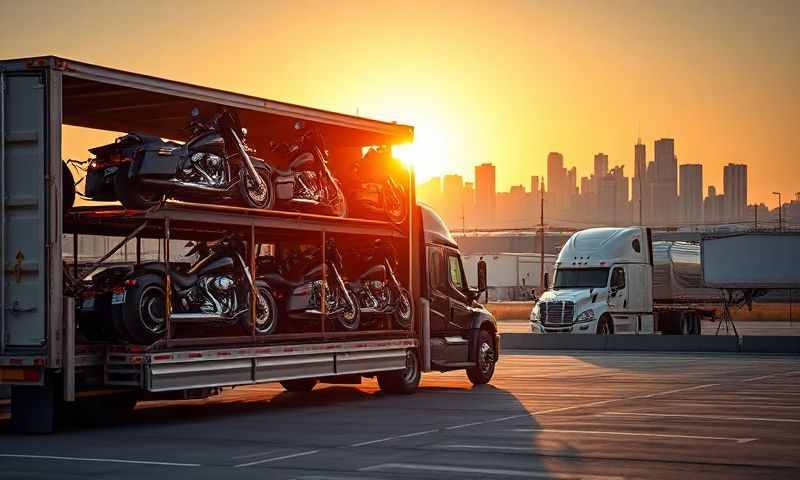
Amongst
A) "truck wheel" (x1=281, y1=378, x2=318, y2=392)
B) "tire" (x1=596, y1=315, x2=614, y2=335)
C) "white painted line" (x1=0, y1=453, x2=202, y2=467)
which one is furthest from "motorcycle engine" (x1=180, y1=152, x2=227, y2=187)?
"tire" (x1=596, y1=315, x2=614, y2=335)

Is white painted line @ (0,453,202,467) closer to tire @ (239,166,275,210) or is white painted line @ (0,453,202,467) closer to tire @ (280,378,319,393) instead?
tire @ (239,166,275,210)

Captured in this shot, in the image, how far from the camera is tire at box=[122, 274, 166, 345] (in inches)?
667

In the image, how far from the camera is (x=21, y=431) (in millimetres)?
16594

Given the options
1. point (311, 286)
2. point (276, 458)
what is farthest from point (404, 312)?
point (276, 458)

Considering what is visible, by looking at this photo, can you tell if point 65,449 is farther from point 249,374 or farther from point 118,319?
point 249,374

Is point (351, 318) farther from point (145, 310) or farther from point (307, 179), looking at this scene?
point (145, 310)

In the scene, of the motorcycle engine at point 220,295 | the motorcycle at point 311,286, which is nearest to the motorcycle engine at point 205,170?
the motorcycle engine at point 220,295

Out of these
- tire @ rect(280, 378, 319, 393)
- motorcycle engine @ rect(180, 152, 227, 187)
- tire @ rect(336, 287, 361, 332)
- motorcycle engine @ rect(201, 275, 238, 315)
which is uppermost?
motorcycle engine @ rect(180, 152, 227, 187)

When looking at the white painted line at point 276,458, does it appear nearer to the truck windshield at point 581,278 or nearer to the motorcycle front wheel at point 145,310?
the motorcycle front wheel at point 145,310

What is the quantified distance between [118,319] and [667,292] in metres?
37.4

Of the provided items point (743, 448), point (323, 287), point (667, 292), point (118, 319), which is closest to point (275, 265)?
point (323, 287)

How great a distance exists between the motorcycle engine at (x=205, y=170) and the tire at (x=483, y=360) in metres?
7.86

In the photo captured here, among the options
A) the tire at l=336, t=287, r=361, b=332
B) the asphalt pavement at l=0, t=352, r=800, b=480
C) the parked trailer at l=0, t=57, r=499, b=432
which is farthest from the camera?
the tire at l=336, t=287, r=361, b=332

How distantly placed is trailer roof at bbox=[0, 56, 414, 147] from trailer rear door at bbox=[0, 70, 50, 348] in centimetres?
37
